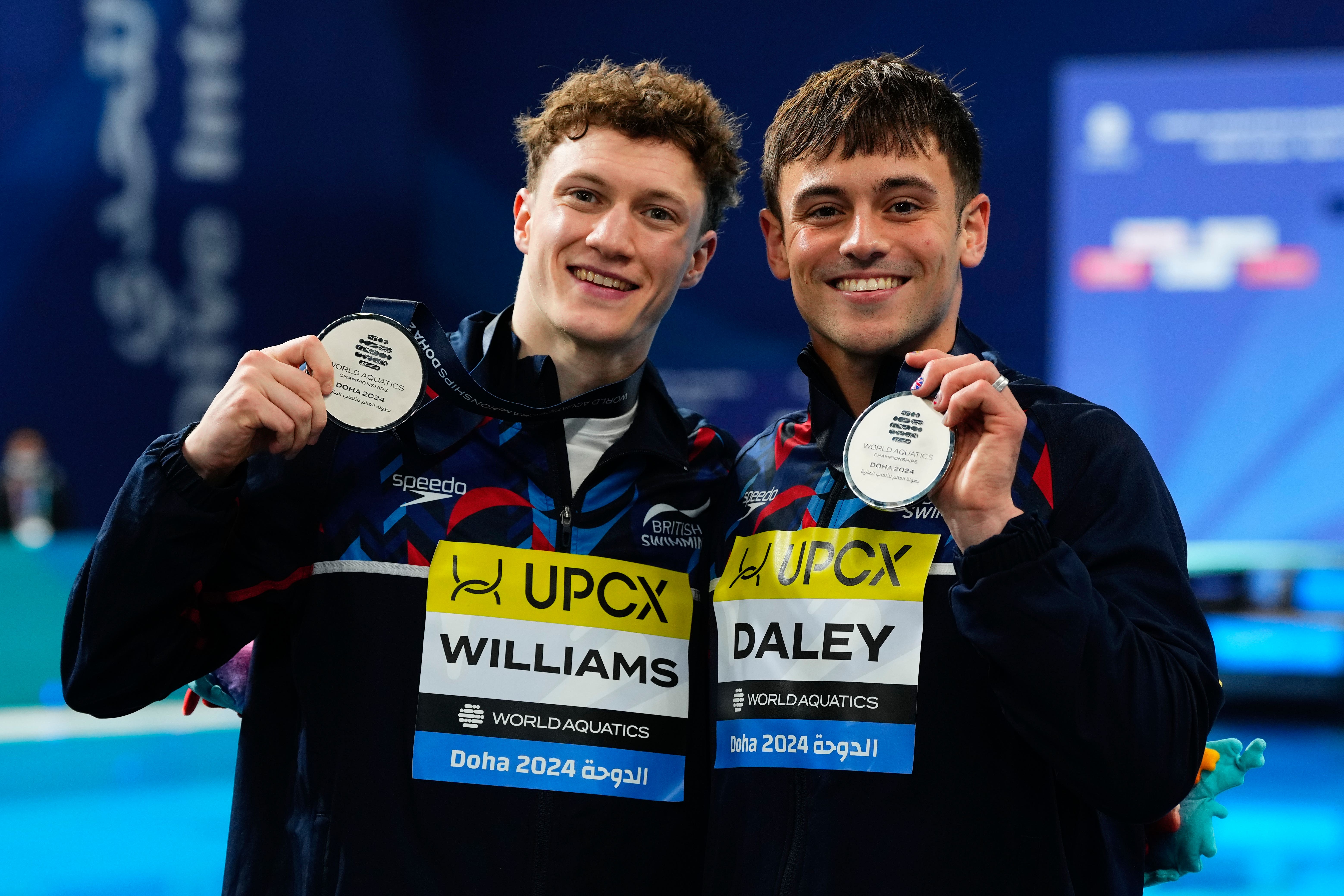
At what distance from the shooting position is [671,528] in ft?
7.84

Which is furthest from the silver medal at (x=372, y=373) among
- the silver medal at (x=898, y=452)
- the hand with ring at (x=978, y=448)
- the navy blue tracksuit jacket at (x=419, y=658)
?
the hand with ring at (x=978, y=448)

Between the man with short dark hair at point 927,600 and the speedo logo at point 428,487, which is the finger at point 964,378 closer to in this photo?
the man with short dark hair at point 927,600

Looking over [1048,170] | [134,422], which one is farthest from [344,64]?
[1048,170]

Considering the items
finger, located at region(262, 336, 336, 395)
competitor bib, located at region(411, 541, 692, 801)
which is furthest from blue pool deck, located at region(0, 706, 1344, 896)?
finger, located at region(262, 336, 336, 395)

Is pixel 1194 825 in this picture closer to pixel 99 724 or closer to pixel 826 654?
pixel 826 654

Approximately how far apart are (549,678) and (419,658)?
0.22 m

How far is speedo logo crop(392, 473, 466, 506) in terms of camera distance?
7.47 ft

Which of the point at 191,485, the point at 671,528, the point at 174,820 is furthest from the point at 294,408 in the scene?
the point at 174,820

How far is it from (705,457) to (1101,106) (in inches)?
306

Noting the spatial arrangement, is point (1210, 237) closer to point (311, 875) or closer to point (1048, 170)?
point (1048, 170)

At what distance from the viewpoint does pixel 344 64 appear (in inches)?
479

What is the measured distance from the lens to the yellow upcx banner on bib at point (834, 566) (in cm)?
209

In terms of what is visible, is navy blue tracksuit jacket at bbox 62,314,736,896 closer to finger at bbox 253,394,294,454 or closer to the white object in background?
finger at bbox 253,394,294,454

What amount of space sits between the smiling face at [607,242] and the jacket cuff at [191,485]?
70 centimetres
